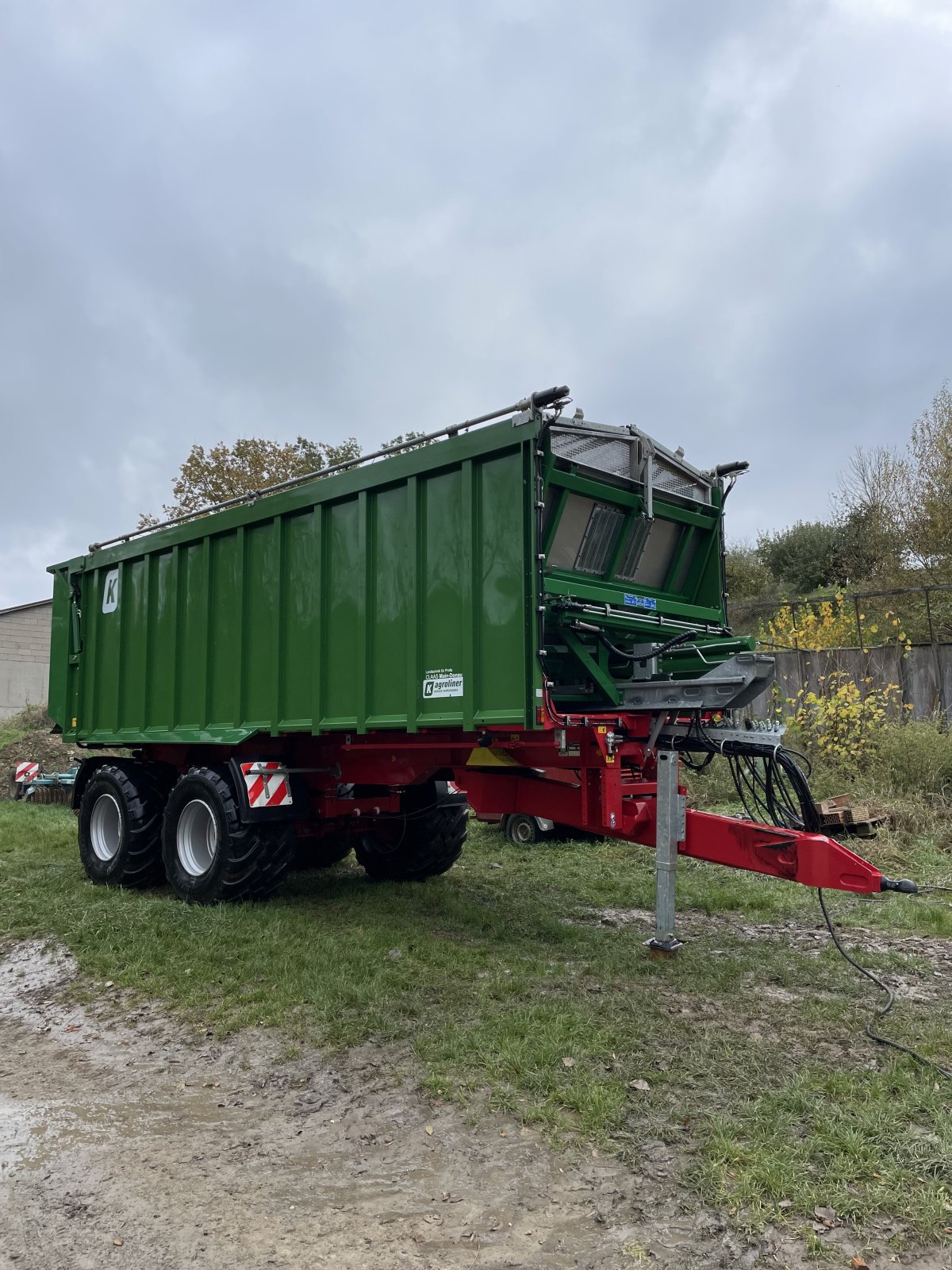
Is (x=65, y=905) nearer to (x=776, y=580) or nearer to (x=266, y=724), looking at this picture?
Answer: (x=266, y=724)

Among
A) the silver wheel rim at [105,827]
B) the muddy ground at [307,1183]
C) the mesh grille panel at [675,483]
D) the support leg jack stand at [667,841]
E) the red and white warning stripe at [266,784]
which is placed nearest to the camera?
the muddy ground at [307,1183]

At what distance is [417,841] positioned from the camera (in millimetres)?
8211

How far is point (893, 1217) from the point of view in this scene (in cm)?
290

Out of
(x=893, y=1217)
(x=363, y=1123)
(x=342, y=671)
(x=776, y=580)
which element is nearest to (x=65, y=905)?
(x=342, y=671)

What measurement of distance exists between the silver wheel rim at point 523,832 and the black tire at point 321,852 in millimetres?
2300

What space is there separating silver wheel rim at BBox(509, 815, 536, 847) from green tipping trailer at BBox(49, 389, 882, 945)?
2.34 m

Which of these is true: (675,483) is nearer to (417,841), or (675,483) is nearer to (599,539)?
(599,539)

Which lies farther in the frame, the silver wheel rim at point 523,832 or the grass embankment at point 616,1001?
the silver wheel rim at point 523,832

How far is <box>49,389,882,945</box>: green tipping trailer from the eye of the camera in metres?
5.29

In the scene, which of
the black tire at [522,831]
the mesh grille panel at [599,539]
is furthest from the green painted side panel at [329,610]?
the black tire at [522,831]

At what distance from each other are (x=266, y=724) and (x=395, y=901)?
5.74 feet

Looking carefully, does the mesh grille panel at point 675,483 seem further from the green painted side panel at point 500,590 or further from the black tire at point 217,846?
the black tire at point 217,846

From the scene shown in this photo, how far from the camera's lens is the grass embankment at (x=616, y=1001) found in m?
3.28

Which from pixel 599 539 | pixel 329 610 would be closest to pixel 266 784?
pixel 329 610
